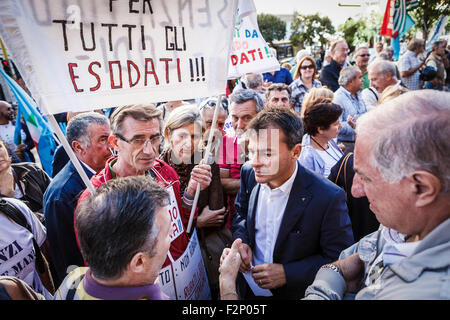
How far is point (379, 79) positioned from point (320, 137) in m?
2.71

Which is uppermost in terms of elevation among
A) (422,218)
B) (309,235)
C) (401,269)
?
(422,218)

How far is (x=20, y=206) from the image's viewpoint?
80.5 inches

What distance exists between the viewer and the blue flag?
4.43 meters

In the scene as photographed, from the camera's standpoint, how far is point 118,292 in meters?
1.13

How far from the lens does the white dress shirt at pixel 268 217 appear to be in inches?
79.0

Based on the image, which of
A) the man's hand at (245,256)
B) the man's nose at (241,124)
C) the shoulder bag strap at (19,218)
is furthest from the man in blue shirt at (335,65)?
the shoulder bag strap at (19,218)

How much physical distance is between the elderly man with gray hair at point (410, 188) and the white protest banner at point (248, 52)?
95.3 inches

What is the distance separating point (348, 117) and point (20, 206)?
4.24 m

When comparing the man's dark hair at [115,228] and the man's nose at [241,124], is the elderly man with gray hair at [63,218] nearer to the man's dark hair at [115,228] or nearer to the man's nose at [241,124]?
the man's dark hair at [115,228]

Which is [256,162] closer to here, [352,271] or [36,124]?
[352,271]

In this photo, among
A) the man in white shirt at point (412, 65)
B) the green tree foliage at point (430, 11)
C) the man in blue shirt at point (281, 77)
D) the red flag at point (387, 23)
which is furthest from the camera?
the green tree foliage at point (430, 11)

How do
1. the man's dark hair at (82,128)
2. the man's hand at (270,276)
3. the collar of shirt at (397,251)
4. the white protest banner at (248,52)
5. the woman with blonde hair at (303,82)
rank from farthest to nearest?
1. the woman with blonde hair at (303,82)
2. the white protest banner at (248,52)
3. the man's dark hair at (82,128)
4. the man's hand at (270,276)
5. the collar of shirt at (397,251)

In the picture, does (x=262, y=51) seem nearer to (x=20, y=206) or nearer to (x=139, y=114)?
(x=139, y=114)

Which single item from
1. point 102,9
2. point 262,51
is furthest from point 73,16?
point 262,51
